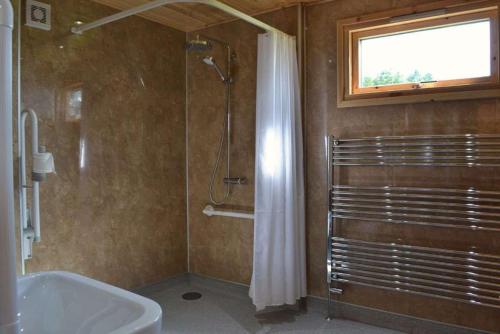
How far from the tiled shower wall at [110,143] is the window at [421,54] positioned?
1436mm

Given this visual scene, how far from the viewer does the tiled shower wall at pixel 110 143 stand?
247 centimetres

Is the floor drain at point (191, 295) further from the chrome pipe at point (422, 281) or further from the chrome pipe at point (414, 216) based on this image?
the chrome pipe at point (414, 216)

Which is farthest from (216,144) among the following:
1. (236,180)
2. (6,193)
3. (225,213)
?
(6,193)

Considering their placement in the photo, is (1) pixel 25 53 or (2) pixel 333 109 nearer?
(1) pixel 25 53

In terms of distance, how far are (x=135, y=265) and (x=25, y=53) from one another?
1.62 m

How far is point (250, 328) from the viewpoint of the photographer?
250cm

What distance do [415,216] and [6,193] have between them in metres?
2.14

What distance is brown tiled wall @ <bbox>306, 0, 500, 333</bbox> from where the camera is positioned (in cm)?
222

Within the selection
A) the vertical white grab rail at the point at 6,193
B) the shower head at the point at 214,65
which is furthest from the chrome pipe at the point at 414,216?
the vertical white grab rail at the point at 6,193

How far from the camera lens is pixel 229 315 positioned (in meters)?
2.71

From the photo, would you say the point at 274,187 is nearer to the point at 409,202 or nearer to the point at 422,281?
the point at 409,202

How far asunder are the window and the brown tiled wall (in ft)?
0.23

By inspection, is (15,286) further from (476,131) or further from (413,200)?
(476,131)

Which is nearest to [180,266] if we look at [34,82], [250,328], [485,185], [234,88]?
[250,328]
